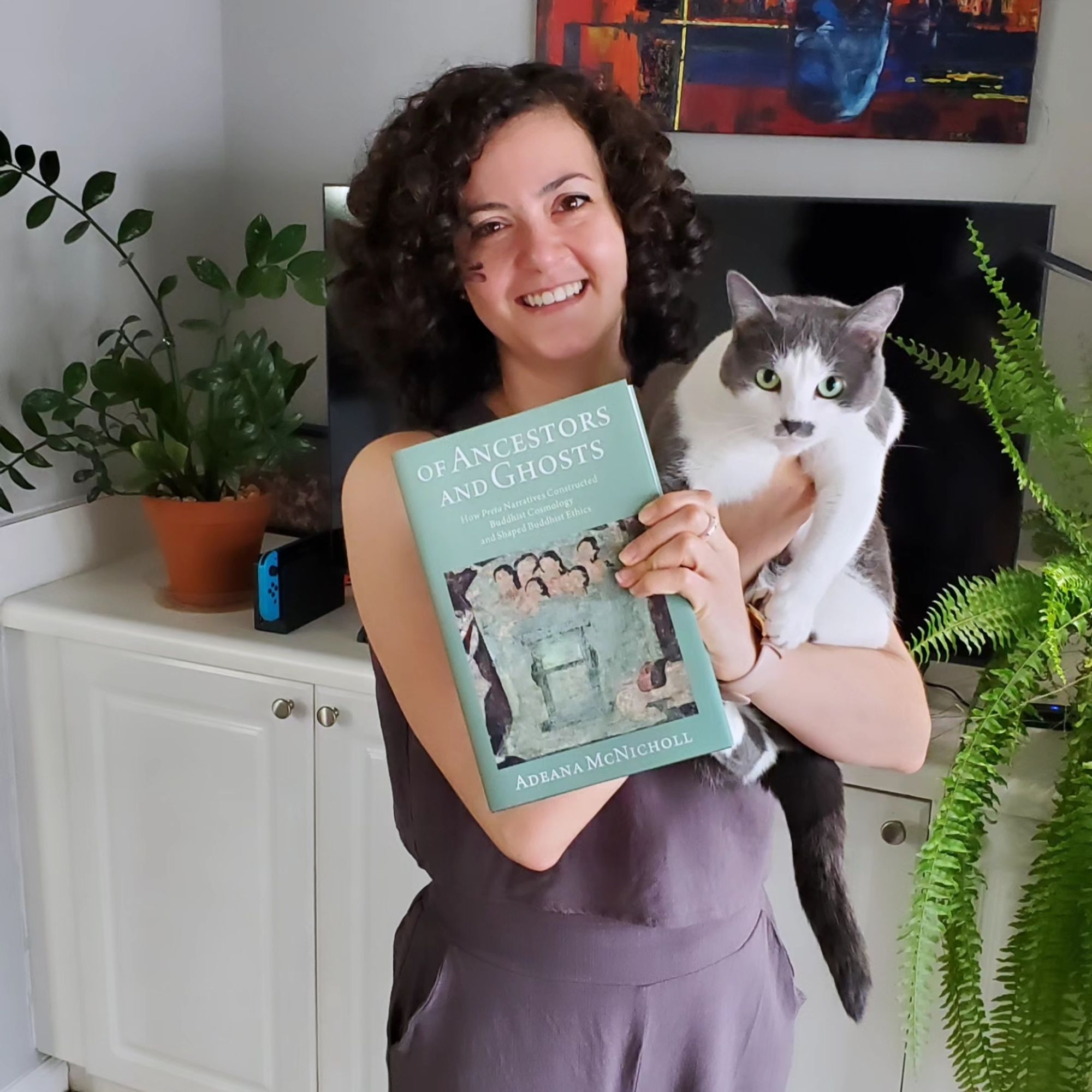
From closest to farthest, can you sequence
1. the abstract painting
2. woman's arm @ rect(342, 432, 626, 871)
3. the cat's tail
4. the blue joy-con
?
woman's arm @ rect(342, 432, 626, 871)
the cat's tail
the abstract painting
the blue joy-con

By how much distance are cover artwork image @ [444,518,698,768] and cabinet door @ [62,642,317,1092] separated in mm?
877

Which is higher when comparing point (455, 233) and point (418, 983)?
point (455, 233)

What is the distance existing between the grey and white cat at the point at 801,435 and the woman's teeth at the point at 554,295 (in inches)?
4.1

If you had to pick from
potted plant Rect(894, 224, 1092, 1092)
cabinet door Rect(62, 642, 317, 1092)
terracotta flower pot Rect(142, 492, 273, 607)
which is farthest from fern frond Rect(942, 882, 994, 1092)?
terracotta flower pot Rect(142, 492, 273, 607)

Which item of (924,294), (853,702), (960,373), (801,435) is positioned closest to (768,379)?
(801,435)

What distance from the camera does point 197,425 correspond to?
1.81 metres

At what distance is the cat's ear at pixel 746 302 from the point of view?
861mm

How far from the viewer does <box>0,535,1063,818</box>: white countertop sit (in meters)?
1.35

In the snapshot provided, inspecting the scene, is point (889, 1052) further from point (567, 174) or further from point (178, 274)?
point (178, 274)

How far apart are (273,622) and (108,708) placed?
31 cm

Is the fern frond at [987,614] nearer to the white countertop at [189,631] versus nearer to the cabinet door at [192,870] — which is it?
the white countertop at [189,631]

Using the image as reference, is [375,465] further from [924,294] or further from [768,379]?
[924,294]

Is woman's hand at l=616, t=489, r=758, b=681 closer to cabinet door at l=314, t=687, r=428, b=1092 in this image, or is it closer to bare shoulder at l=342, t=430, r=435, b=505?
bare shoulder at l=342, t=430, r=435, b=505

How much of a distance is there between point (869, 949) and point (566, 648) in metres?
0.84
